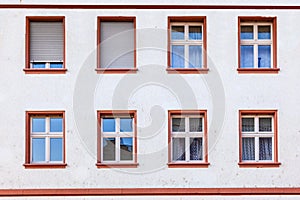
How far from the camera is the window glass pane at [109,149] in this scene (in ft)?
48.2

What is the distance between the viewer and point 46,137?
14.7m

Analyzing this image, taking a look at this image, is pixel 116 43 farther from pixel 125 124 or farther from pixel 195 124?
pixel 195 124

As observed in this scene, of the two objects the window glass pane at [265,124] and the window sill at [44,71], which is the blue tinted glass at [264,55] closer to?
the window glass pane at [265,124]

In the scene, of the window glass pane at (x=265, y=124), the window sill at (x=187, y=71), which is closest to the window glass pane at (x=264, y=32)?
the window sill at (x=187, y=71)

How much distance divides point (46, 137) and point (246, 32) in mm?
6067

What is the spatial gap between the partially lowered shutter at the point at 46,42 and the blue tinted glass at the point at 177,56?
299cm

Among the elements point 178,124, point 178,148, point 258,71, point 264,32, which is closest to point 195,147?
point 178,148

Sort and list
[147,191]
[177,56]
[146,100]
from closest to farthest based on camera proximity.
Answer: [147,191], [146,100], [177,56]

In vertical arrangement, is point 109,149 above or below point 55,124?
below

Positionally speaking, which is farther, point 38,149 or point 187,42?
point 187,42

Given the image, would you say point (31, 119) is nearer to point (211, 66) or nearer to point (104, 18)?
point (104, 18)

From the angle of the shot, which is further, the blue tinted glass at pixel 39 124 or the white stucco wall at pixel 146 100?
the blue tinted glass at pixel 39 124

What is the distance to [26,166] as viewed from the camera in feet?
47.2

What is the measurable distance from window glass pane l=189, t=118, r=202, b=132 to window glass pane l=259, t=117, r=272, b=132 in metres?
1.64
